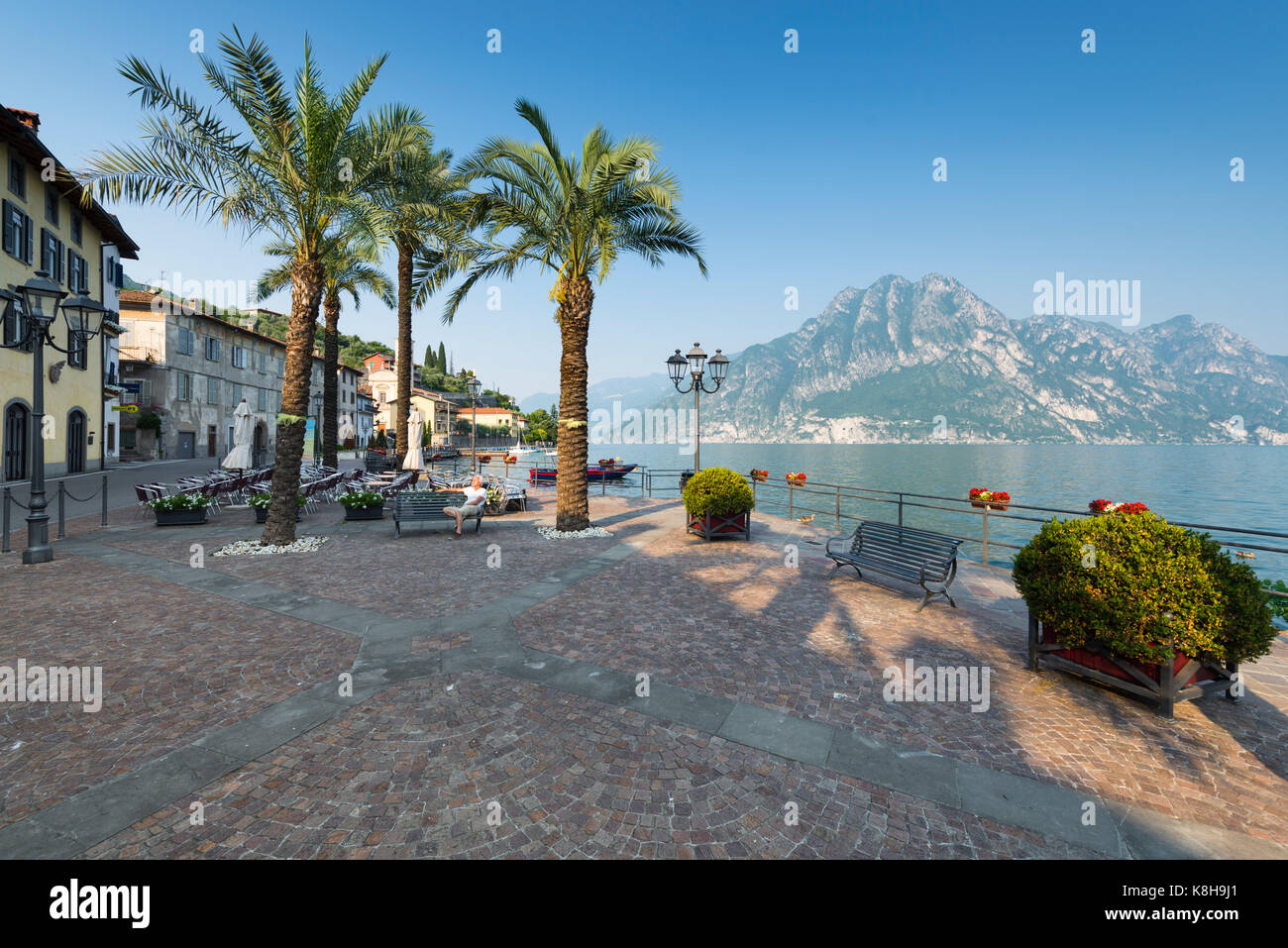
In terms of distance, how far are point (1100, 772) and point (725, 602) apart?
4311 mm

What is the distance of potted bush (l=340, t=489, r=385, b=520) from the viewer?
45.3 ft

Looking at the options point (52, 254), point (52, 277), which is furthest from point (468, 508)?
point (52, 254)

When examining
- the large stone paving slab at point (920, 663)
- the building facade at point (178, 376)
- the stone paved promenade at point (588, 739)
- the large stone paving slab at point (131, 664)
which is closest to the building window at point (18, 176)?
the building facade at point (178, 376)

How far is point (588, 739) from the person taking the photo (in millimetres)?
3832

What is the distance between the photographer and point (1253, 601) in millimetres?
4207

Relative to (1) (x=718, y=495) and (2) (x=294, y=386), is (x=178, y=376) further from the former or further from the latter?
(1) (x=718, y=495)

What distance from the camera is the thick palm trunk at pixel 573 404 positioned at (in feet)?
41.5

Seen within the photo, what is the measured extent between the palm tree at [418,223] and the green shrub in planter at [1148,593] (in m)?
12.1

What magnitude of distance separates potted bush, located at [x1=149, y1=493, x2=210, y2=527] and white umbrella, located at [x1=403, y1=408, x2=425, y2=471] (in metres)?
7.49

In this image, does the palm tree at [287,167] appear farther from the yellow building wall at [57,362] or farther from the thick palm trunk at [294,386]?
the yellow building wall at [57,362]

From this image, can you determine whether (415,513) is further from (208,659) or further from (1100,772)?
(1100,772)

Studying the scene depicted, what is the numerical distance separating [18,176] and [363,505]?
19597 millimetres

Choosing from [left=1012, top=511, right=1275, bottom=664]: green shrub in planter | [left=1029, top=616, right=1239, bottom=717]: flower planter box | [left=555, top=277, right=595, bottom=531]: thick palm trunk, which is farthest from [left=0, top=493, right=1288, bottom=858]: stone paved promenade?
[left=555, top=277, right=595, bottom=531]: thick palm trunk
